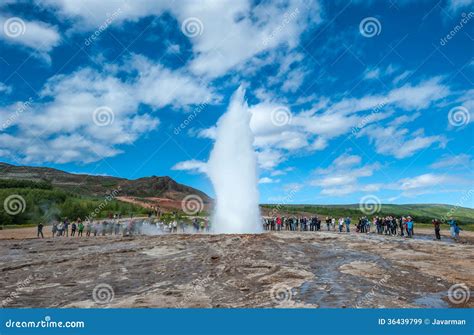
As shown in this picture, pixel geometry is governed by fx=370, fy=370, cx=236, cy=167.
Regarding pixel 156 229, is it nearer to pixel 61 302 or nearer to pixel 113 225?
pixel 113 225

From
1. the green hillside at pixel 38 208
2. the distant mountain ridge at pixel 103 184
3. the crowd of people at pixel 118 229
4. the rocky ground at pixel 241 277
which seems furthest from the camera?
the distant mountain ridge at pixel 103 184

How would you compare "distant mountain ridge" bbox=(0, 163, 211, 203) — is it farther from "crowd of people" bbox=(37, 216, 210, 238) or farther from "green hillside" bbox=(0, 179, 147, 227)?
"crowd of people" bbox=(37, 216, 210, 238)

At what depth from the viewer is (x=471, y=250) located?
18.5 m

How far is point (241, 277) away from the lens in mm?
11609

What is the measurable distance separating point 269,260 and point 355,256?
4.45m

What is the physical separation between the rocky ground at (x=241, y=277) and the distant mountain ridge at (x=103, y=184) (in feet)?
317

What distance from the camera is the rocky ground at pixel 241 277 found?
898cm

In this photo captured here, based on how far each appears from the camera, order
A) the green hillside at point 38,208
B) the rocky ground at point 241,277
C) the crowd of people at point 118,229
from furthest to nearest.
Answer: the green hillside at point 38,208, the crowd of people at point 118,229, the rocky ground at point 241,277

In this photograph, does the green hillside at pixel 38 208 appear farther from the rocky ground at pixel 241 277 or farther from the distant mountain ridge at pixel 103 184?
the distant mountain ridge at pixel 103 184

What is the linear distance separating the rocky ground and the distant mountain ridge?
317 feet

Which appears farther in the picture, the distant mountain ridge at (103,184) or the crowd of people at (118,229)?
the distant mountain ridge at (103,184)

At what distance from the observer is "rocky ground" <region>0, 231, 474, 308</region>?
8.98 m

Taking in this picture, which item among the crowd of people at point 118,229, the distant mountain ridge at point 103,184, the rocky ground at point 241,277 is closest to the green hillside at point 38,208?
the crowd of people at point 118,229

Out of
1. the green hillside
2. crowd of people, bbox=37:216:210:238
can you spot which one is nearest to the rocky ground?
crowd of people, bbox=37:216:210:238
